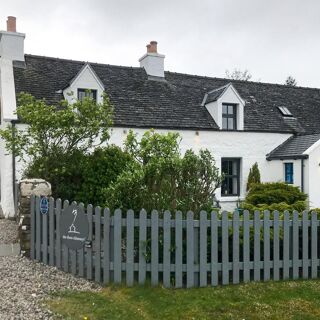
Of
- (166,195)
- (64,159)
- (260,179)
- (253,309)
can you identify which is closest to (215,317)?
(253,309)

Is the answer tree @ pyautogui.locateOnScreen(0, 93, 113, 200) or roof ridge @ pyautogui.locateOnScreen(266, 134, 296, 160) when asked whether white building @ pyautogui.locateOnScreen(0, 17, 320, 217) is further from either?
tree @ pyautogui.locateOnScreen(0, 93, 113, 200)

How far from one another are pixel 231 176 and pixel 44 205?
1295 cm

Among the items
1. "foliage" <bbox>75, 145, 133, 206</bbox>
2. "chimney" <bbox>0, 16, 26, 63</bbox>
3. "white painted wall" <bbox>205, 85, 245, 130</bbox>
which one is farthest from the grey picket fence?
"chimney" <bbox>0, 16, 26, 63</bbox>

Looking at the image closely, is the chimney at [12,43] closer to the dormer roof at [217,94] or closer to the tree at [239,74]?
the dormer roof at [217,94]

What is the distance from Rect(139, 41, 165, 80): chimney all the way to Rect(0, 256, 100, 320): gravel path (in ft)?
49.8

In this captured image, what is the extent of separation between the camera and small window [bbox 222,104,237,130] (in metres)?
19.7

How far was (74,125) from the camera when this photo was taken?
1149 cm

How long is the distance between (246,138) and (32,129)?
1148cm

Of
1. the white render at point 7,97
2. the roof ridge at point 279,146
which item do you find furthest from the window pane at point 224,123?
the white render at point 7,97

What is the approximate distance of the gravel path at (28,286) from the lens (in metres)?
5.36

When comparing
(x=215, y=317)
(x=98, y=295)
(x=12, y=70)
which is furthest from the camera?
(x=12, y=70)

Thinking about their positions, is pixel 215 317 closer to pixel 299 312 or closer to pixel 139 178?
pixel 299 312

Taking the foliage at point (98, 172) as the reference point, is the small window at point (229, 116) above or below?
above

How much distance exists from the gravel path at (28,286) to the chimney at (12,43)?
12653mm
